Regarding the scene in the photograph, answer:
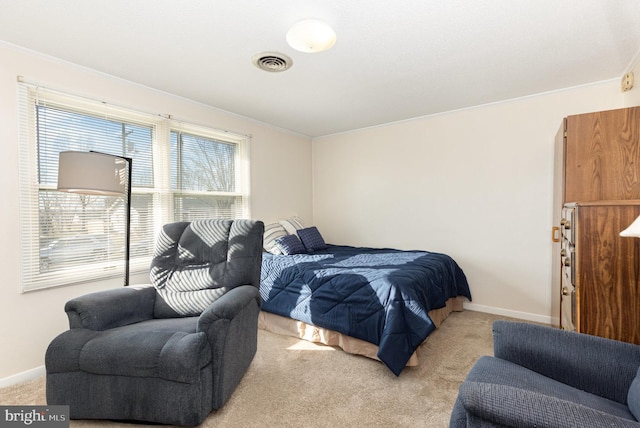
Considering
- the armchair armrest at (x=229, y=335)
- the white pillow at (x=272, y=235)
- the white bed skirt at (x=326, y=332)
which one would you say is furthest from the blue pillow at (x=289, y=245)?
the armchair armrest at (x=229, y=335)

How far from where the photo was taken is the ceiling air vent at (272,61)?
220 cm

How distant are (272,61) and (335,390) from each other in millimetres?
2382

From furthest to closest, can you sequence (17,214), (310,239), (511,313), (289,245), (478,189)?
(310,239) → (289,245) → (478,189) → (511,313) → (17,214)

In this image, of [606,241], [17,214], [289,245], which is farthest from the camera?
[289,245]

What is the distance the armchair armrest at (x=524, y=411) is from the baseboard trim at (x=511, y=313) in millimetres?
2553

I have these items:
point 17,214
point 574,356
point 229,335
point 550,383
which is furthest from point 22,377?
point 574,356

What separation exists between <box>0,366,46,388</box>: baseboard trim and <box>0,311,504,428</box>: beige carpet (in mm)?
65

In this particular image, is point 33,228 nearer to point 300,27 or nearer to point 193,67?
point 193,67

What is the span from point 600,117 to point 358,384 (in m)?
2.54

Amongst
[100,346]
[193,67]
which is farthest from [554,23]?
[100,346]

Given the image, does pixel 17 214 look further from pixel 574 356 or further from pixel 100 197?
pixel 574 356

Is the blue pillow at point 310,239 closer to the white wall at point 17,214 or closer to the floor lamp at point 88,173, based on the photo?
the white wall at point 17,214

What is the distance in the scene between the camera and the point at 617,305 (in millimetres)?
1479

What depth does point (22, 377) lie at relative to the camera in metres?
2.10
